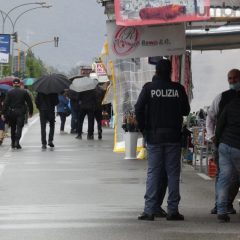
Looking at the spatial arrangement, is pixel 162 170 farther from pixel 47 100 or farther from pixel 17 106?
pixel 47 100

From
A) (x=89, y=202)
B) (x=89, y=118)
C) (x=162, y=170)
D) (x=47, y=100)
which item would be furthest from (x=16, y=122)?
(x=162, y=170)

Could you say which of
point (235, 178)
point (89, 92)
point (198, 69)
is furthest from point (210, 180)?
point (89, 92)

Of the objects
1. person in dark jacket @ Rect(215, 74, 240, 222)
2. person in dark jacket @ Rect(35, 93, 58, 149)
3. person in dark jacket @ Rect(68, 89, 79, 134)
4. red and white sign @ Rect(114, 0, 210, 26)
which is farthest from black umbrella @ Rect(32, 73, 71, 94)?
person in dark jacket @ Rect(215, 74, 240, 222)

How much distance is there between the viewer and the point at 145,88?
391 inches

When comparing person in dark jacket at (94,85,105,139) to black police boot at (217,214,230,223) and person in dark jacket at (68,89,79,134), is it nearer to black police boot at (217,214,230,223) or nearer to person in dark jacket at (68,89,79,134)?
person in dark jacket at (68,89,79,134)

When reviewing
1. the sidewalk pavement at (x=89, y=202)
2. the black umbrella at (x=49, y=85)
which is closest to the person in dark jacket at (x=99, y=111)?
the black umbrella at (x=49, y=85)

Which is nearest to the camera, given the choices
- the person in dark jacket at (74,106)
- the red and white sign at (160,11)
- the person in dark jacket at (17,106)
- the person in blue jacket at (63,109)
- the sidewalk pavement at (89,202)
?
the sidewalk pavement at (89,202)

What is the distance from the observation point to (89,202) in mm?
11797

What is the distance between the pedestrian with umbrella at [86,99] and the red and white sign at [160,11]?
1421 centimetres

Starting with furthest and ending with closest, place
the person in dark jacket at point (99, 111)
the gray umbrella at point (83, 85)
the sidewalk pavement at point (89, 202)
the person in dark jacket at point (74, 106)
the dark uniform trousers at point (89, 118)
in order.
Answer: the person in dark jacket at point (74, 106) < the gray umbrella at point (83, 85) < the person in dark jacket at point (99, 111) < the dark uniform trousers at point (89, 118) < the sidewalk pavement at point (89, 202)

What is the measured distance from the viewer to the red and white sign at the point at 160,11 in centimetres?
1190

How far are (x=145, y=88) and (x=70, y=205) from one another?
2.34 m

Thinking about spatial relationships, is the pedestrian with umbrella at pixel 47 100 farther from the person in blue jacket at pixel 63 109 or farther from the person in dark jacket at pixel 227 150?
the person in dark jacket at pixel 227 150

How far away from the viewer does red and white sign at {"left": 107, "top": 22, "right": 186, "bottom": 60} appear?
46.7 feet
